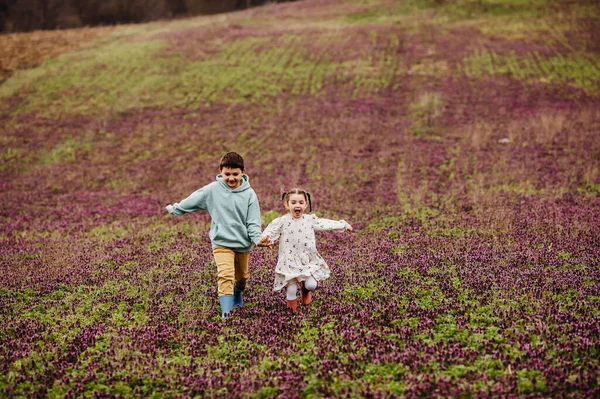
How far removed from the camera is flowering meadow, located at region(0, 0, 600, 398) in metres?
5.79

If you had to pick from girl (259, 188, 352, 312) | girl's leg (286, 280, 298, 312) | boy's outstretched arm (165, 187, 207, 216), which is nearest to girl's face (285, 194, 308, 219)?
girl (259, 188, 352, 312)

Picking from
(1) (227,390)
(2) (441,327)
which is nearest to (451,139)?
(2) (441,327)

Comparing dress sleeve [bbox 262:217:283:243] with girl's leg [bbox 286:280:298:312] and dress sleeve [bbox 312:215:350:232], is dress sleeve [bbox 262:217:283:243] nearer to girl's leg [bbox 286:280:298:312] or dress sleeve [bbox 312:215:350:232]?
dress sleeve [bbox 312:215:350:232]

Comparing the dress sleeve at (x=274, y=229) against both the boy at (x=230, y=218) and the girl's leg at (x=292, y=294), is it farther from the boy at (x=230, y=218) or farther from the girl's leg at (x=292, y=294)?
the girl's leg at (x=292, y=294)

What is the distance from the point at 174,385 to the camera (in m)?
5.56

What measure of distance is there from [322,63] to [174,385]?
141ft

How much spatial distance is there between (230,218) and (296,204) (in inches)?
43.0

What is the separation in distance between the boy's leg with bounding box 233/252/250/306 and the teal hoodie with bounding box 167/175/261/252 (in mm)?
177

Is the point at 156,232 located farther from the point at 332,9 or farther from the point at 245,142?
the point at 332,9

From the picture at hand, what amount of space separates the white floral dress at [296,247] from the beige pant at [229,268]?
710mm

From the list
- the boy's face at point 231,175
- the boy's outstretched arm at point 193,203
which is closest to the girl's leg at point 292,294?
the boy's face at point 231,175

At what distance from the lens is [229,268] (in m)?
7.49

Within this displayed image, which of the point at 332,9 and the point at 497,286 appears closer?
the point at 497,286

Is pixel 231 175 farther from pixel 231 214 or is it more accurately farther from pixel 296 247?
pixel 296 247
